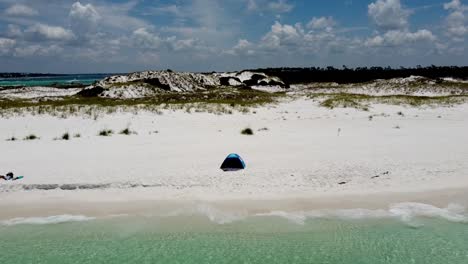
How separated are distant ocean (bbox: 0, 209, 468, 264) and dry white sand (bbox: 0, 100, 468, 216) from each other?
4.39 feet

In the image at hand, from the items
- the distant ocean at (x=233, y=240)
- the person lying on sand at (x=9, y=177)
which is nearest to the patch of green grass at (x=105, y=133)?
the person lying on sand at (x=9, y=177)

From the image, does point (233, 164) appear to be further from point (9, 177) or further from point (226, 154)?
point (9, 177)

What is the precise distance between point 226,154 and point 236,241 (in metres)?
6.36

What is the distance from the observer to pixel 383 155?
13844 millimetres

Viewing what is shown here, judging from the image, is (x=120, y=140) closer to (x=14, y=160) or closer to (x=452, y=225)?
(x=14, y=160)

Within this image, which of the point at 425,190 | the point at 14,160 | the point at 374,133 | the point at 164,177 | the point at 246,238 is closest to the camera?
the point at 246,238

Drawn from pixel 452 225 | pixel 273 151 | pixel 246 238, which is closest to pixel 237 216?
pixel 246 238

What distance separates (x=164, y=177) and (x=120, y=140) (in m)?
6.88

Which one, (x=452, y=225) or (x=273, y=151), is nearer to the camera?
(x=452, y=225)

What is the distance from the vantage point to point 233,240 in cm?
824

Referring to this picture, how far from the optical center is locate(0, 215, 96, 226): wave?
9.12 meters

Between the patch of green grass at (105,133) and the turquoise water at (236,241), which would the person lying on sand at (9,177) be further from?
the patch of green grass at (105,133)

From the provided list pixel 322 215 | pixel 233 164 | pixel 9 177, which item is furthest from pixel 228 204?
pixel 9 177

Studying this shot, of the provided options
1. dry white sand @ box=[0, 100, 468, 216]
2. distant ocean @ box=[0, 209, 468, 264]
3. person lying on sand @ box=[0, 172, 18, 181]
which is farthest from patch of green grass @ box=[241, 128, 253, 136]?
person lying on sand @ box=[0, 172, 18, 181]
